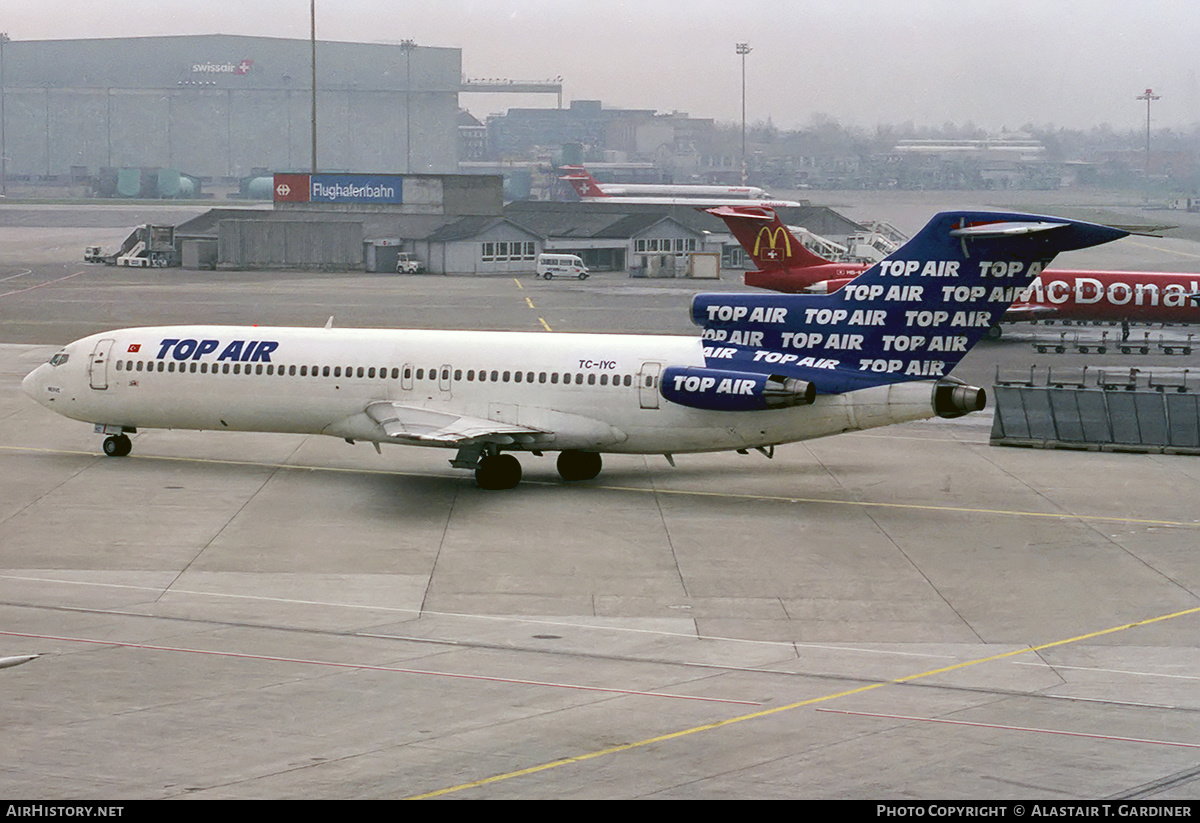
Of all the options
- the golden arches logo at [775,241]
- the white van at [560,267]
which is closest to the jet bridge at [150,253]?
the white van at [560,267]

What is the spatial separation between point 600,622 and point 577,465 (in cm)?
1195

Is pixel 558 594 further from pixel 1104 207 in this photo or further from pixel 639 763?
pixel 1104 207

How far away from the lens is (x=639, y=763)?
56.0 ft

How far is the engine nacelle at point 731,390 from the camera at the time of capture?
32.9m

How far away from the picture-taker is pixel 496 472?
115 feet

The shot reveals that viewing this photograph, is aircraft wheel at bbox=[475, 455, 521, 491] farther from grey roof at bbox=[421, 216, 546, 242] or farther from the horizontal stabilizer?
grey roof at bbox=[421, 216, 546, 242]

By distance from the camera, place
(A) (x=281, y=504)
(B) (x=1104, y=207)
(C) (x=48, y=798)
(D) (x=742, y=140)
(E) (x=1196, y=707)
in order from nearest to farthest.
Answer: (C) (x=48, y=798) < (E) (x=1196, y=707) < (A) (x=281, y=504) < (B) (x=1104, y=207) < (D) (x=742, y=140)

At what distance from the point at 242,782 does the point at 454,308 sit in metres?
66.3

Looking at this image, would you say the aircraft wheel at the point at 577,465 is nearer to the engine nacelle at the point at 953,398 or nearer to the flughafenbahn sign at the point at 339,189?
the engine nacelle at the point at 953,398

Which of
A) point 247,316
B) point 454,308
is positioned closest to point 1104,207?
point 454,308

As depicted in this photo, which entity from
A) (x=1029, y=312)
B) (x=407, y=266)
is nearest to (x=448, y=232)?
(x=407, y=266)

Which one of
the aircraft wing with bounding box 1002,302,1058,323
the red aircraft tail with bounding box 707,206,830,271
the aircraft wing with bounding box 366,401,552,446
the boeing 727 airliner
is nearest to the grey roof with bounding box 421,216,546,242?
the red aircraft tail with bounding box 707,206,830,271

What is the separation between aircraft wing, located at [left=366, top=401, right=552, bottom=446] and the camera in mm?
34000

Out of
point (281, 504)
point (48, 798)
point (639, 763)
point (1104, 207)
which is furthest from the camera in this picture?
point (1104, 207)
